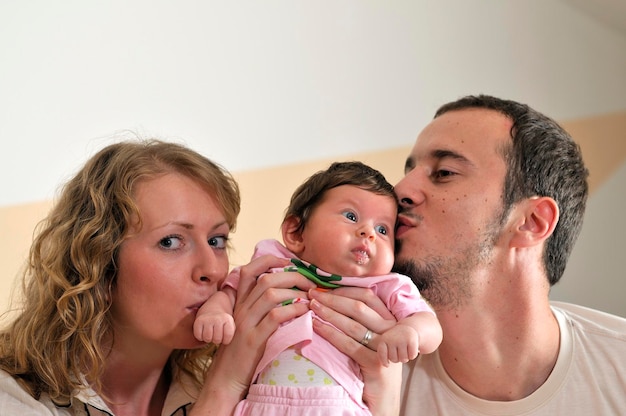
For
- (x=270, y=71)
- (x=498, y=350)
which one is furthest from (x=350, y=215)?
(x=270, y=71)

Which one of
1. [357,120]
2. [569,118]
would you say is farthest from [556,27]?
[357,120]

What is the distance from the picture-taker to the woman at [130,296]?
1728 millimetres

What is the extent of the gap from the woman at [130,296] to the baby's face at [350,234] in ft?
0.29

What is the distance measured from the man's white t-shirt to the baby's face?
495mm

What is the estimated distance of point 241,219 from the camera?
9.55 feet

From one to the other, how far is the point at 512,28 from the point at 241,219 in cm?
164

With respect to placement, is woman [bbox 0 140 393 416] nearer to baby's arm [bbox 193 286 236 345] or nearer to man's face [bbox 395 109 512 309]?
baby's arm [bbox 193 286 236 345]

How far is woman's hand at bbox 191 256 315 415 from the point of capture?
1.69 meters

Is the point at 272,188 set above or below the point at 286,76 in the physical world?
below

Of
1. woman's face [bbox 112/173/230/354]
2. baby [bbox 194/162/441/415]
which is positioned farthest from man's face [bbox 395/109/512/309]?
woman's face [bbox 112/173/230/354]

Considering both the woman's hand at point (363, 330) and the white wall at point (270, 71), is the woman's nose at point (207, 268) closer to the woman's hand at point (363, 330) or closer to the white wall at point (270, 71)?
the woman's hand at point (363, 330)

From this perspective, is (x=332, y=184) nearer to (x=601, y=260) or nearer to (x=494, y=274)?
(x=494, y=274)

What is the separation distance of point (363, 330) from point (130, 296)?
0.54 meters

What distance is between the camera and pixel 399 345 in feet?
5.06
